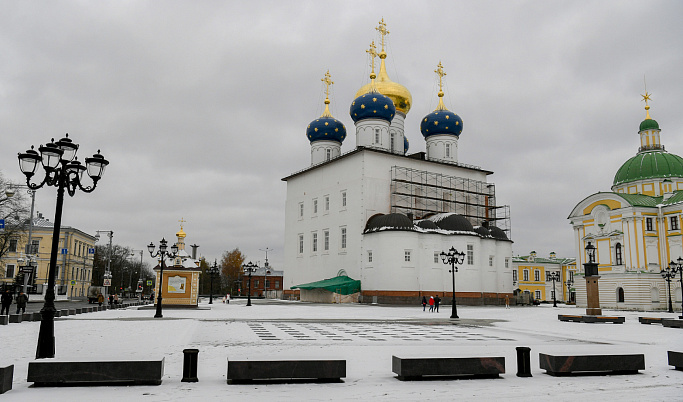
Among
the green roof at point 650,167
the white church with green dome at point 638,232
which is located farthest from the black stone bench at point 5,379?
the green roof at point 650,167

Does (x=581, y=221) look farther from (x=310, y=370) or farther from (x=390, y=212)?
(x=310, y=370)

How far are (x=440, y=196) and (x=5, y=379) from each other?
4941cm

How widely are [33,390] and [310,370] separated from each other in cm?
385

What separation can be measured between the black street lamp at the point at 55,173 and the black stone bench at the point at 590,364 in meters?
9.02

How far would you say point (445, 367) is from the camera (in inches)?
329

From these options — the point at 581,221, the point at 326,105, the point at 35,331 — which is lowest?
the point at 35,331

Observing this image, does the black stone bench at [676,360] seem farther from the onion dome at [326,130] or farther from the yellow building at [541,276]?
the yellow building at [541,276]

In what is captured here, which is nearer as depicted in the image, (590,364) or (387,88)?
(590,364)

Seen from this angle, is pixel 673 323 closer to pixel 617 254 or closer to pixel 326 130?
pixel 617 254

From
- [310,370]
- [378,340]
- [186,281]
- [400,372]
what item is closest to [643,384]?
[400,372]

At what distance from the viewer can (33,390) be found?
290 inches

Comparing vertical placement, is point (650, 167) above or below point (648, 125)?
below

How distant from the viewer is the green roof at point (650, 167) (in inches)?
1957

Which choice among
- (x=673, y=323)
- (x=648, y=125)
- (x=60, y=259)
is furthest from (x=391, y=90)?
(x=60, y=259)
